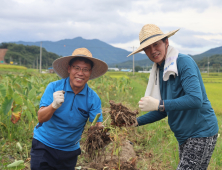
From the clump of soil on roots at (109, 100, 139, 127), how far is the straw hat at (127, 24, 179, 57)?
61 centimetres

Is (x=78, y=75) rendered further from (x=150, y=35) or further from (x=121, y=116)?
(x=150, y=35)

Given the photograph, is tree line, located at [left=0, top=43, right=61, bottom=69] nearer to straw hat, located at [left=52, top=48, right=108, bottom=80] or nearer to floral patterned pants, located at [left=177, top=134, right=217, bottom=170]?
straw hat, located at [left=52, top=48, right=108, bottom=80]

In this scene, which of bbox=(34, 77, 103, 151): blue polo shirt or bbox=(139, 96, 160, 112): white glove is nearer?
bbox=(139, 96, 160, 112): white glove

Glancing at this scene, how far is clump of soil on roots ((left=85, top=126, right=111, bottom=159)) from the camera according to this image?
2059mm

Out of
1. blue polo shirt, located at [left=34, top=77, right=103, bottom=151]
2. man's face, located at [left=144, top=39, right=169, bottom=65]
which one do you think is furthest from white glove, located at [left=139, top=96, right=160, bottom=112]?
blue polo shirt, located at [left=34, top=77, right=103, bottom=151]

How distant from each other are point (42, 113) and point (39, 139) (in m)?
0.33

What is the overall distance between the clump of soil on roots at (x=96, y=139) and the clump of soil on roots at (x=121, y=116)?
133 mm

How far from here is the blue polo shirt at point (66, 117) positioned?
6.38 ft

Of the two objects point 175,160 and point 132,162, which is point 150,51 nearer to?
point 132,162

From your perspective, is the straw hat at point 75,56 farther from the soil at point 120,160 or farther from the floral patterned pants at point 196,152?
A: the floral patterned pants at point 196,152

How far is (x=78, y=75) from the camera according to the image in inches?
78.4

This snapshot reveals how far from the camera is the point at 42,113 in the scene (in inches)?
71.3

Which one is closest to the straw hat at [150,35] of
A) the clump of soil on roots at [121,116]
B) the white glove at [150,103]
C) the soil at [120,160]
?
the white glove at [150,103]

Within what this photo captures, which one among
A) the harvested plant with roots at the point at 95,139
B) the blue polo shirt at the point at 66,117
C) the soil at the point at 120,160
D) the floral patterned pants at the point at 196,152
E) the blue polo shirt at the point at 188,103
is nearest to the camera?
the blue polo shirt at the point at 188,103
